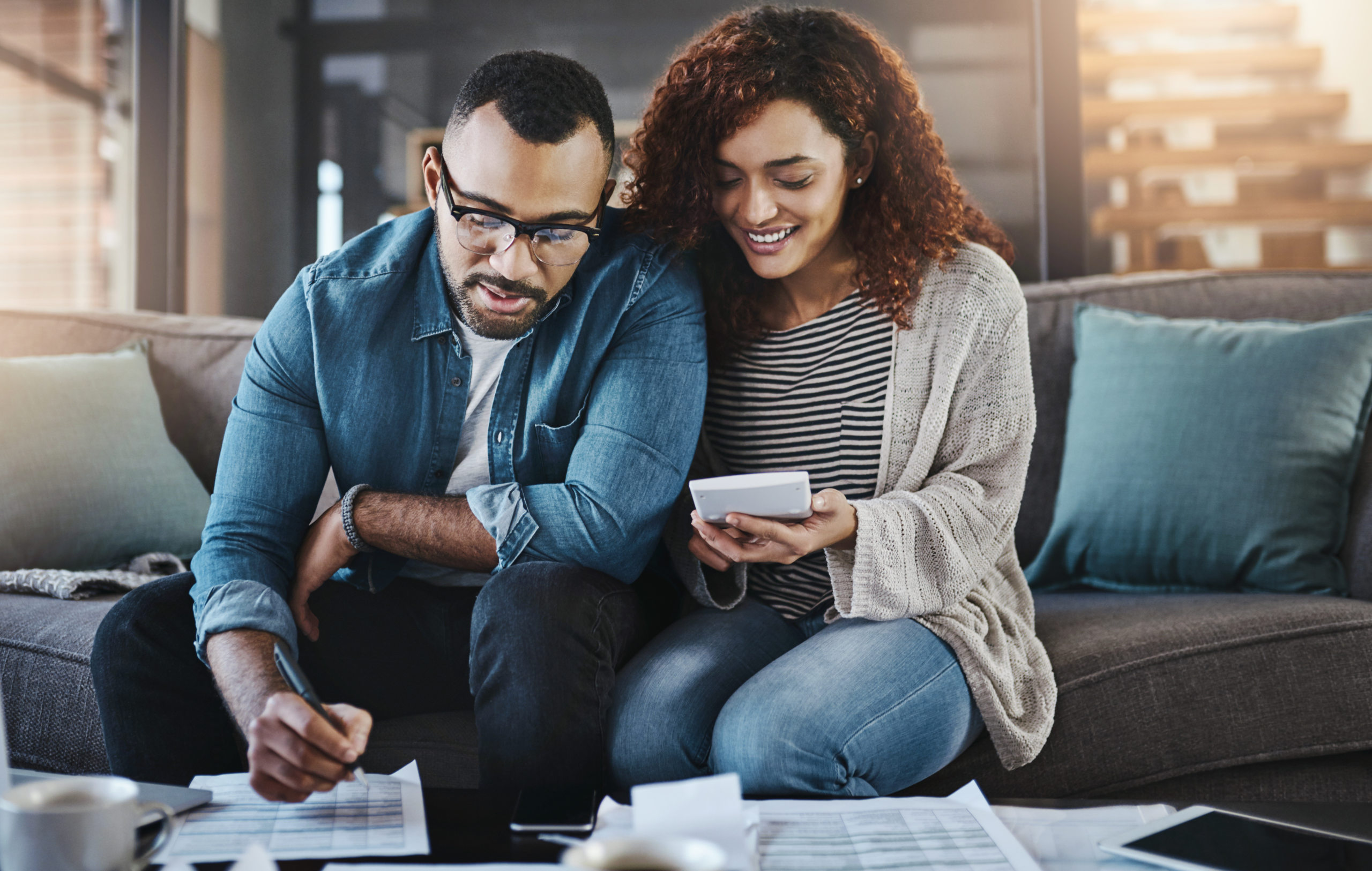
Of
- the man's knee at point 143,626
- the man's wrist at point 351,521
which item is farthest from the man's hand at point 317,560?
the man's knee at point 143,626

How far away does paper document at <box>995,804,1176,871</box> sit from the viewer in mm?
757

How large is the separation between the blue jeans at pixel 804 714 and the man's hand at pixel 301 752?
35cm

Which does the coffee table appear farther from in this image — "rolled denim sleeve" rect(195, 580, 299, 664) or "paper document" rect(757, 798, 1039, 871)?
"rolled denim sleeve" rect(195, 580, 299, 664)

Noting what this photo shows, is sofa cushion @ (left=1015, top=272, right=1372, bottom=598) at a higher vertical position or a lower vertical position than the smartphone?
higher

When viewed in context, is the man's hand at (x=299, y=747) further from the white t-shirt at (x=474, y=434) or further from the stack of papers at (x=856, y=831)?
the white t-shirt at (x=474, y=434)

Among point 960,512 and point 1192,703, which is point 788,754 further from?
point 1192,703

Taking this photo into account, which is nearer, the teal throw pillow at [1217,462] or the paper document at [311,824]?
the paper document at [311,824]

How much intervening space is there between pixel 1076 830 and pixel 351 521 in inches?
33.3

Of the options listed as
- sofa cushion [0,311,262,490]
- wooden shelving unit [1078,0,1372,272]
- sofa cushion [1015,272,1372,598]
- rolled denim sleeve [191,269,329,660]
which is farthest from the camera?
wooden shelving unit [1078,0,1372,272]

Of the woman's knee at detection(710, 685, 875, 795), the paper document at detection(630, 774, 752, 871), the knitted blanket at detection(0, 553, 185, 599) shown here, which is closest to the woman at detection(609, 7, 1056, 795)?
the woman's knee at detection(710, 685, 875, 795)

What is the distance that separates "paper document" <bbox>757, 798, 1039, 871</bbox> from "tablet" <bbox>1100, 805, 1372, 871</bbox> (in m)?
0.09

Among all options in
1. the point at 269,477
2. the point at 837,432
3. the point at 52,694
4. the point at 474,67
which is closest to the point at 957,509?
the point at 837,432

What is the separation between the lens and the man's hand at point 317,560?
1215 mm

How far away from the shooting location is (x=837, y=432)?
134 centimetres
